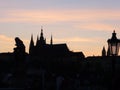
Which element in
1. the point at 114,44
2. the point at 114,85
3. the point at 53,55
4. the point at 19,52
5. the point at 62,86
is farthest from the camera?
the point at 53,55

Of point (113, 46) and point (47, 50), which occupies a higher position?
point (47, 50)

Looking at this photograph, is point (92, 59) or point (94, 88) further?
point (92, 59)

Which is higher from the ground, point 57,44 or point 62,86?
point 57,44

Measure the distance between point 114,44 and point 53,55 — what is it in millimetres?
135946

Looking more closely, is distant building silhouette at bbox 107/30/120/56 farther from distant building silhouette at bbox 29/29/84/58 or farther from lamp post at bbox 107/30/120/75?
distant building silhouette at bbox 29/29/84/58

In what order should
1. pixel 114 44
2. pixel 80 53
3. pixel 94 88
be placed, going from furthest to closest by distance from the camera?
pixel 80 53, pixel 94 88, pixel 114 44

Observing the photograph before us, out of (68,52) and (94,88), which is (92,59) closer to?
(68,52)

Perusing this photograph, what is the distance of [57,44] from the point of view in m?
171

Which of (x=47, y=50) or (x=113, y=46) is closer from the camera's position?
(x=113, y=46)

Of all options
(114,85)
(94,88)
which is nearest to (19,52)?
(94,88)

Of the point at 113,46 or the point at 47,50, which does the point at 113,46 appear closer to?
the point at 113,46

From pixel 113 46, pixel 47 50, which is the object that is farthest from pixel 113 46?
pixel 47 50

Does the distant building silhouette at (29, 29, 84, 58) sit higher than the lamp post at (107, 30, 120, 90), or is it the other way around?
the distant building silhouette at (29, 29, 84, 58)

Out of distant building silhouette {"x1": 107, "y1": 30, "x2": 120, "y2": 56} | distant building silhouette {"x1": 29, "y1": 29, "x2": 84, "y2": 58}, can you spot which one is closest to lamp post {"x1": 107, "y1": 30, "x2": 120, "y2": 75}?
distant building silhouette {"x1": 107, "y1": 30, "x2": 120, "y2": 56}
